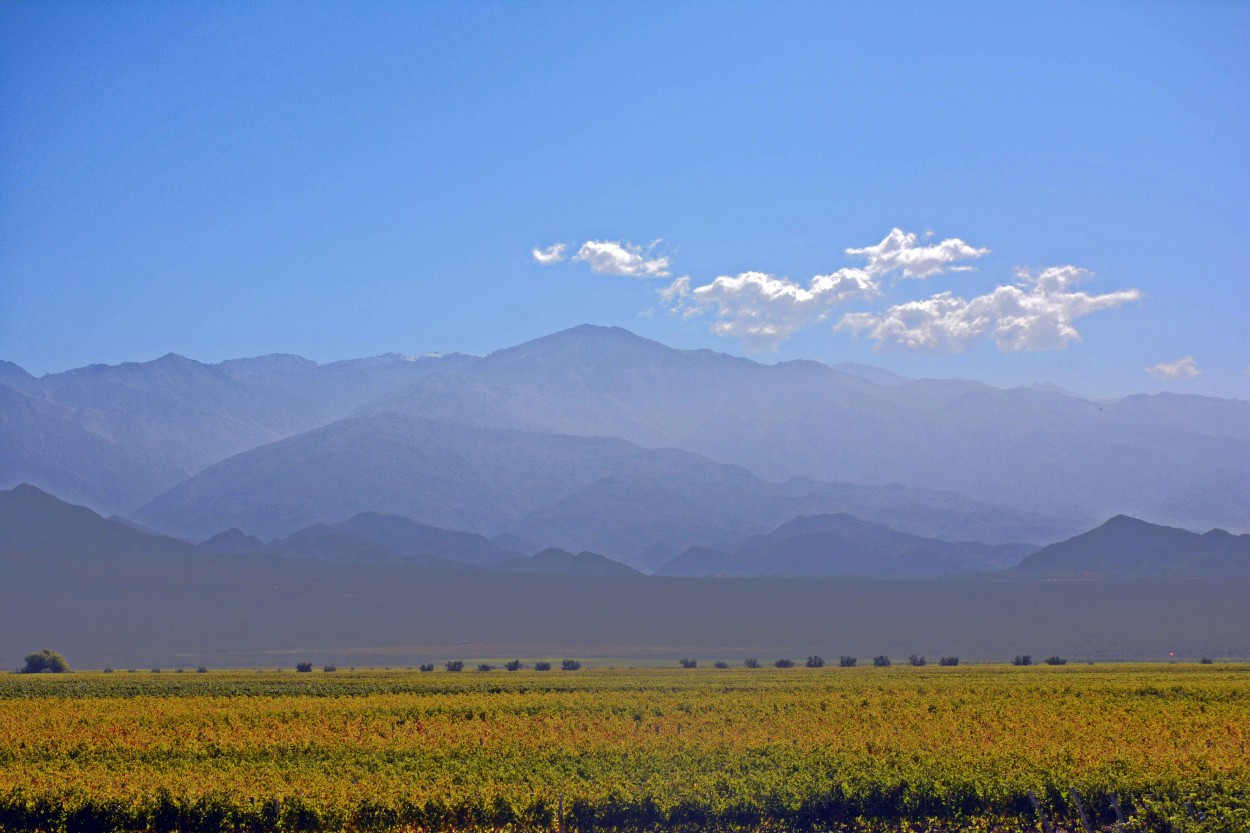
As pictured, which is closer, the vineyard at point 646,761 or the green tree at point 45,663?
the vineyard at point 646,761

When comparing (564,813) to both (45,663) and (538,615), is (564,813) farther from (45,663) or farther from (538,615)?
(538,615)

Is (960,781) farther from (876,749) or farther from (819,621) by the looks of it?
(819,621)

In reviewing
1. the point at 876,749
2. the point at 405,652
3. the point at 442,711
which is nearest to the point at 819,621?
the point at 405,652

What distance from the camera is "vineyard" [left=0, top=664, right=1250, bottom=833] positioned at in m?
25.1

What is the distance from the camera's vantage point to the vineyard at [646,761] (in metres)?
25.1

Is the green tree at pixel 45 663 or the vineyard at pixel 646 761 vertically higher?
the vineyard at pixel 646 761

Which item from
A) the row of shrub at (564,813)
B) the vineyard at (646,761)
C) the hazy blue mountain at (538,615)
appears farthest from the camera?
the hazy blue mountain at (538,615)

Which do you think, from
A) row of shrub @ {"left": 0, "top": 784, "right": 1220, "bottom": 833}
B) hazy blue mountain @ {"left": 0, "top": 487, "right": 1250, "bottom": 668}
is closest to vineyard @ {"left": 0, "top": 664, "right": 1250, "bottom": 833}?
row of shrub @ {"left": 0, "top": 784, "right": 1220, "bottom": 833}

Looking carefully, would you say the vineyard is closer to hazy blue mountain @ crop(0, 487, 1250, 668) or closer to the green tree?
the green tree

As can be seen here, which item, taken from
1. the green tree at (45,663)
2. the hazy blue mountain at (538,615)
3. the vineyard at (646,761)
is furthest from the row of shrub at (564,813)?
the hazy blue mountain at (538,615)

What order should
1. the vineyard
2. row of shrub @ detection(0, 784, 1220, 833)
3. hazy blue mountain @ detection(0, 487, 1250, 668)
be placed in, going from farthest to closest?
hazy blue mountain @ detection(0, 487, 1250, 668), the vineyard, row of shrub @ detection(0, 784, 1220, 833)

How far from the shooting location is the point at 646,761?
95.0 feet

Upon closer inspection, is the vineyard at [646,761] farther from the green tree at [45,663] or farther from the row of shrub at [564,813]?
the green tree at [45,663]

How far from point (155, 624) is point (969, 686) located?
134m
